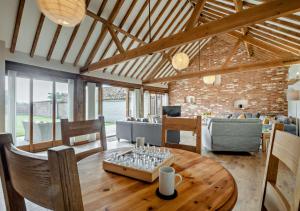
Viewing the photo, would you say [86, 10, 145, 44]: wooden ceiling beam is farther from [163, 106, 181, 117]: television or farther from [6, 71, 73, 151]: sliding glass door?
[163, 106, 181, 117]: television

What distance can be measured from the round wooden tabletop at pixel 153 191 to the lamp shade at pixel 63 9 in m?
1.46

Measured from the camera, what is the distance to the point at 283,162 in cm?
90

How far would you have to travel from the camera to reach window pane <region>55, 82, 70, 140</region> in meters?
5.12

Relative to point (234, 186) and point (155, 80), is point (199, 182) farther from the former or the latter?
point (155, 80)

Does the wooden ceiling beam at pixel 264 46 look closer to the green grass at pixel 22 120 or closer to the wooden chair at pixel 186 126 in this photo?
the wooden chair at pixel 186 126

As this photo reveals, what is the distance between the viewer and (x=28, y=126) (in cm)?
465

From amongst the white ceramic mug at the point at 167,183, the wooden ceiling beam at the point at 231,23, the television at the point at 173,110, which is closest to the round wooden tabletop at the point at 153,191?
the white ceramic mug at the point at 167,183

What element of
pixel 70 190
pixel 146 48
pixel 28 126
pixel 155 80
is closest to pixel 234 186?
pixel 70 190

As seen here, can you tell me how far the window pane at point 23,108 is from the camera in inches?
173

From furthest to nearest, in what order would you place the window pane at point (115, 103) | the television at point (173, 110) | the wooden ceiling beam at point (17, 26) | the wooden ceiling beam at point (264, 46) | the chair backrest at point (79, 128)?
the window pane at point (115, 103) < the television at point (173, 110) < the wooden ceiling beam at point (264, 46) < the wooden ceiling beam at point (17, 26) < the chair backrest at point (79, 128)

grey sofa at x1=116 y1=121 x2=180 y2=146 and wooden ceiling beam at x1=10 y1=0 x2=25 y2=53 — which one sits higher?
wooden ceiling beam at x1=10 y1=0 x2=25 y2=53

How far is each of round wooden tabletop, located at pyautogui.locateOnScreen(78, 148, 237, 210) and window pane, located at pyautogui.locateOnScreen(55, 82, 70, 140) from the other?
4.59 meters

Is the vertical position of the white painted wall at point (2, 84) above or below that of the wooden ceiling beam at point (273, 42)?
below

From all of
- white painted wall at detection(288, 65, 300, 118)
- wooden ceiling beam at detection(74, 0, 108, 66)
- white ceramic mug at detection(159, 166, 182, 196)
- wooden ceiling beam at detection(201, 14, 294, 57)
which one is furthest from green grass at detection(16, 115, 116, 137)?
white painted wall at detection(288, 65, 300, 118)
